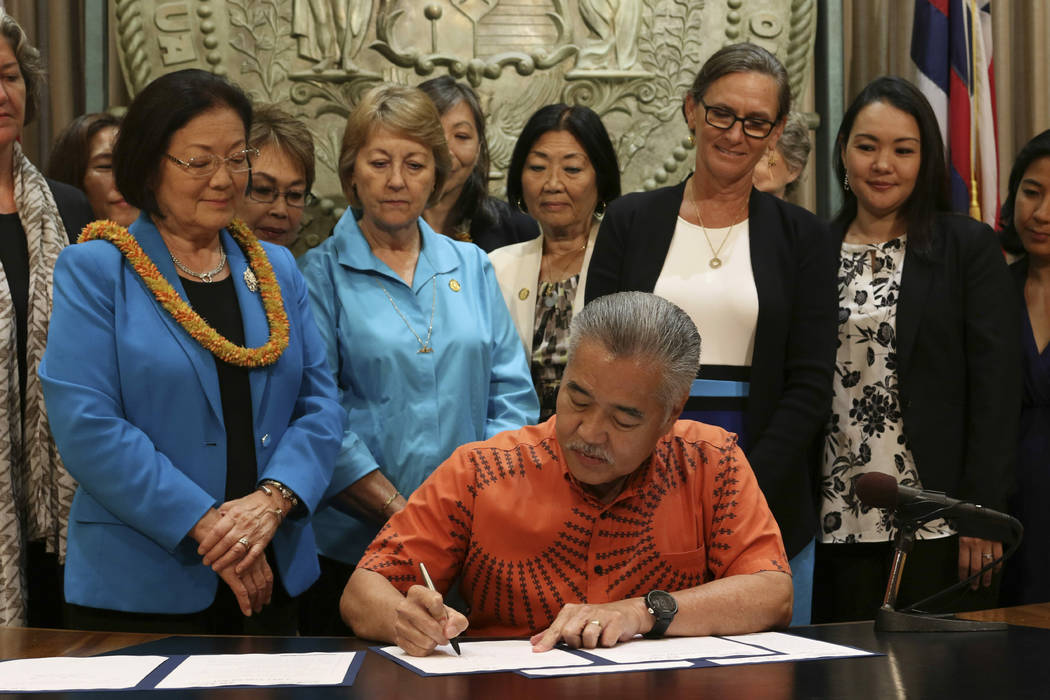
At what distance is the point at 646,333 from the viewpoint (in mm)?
2158

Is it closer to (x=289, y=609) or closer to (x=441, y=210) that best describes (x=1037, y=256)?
(x=441, y=210)

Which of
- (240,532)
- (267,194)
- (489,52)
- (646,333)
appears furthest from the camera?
(489,52)

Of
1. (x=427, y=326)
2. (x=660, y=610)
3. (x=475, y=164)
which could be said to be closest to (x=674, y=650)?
(x=660, y=610)

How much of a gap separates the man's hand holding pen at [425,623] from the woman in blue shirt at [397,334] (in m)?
1.03

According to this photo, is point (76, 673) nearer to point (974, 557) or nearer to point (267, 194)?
point (267, 194)

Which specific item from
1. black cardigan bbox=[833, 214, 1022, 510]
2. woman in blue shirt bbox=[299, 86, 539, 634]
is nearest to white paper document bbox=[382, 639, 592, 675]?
woman in blue shirt bbox=[299, 86, 539, 634]

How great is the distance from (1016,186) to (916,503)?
1.88 metres

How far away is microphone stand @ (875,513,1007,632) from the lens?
7.23ft

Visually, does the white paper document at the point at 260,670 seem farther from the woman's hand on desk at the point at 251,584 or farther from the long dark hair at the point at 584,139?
the long dark hair at the point at 584,139

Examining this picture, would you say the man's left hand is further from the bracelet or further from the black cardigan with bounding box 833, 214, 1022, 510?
the black cardigan with bounding box 833, 214, 1022, 510

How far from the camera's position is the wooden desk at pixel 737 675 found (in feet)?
5.57

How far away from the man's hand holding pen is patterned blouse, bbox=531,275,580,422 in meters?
1.44

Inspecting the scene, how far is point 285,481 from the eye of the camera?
8.64 feet

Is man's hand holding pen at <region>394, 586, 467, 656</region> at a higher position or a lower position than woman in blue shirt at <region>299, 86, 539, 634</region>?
lower
